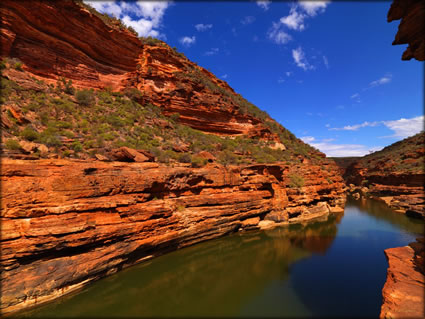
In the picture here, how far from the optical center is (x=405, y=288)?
6.06m

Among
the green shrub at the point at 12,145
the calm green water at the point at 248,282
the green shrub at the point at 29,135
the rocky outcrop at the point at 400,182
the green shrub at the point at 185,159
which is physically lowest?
the calm green water at the point at 248,282

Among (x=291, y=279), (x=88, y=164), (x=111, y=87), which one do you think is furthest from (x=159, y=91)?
(x=291, y=279)

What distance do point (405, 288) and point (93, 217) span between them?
11.2 m

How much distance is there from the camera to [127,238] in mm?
8094

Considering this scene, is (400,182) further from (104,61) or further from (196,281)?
(104,61)

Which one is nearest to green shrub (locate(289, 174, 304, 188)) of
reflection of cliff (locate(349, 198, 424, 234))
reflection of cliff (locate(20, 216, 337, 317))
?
reflection of cliff (locate(20, 216, 337, 317))

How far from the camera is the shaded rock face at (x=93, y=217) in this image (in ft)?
19.9

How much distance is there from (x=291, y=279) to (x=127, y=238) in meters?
7.21

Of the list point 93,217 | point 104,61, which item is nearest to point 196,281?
point 93,217

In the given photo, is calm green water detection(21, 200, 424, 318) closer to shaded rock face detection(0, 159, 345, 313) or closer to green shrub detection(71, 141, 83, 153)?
shaded rock face detection(0, 159, 345, 313)

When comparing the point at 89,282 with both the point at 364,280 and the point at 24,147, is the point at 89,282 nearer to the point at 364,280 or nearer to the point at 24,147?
the point at 24,147

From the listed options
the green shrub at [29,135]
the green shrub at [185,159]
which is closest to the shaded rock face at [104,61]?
the green shrub at [29,135]

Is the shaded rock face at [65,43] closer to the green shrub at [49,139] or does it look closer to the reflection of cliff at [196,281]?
the green shrub at [49,139]

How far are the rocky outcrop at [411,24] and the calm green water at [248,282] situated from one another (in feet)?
25.5
